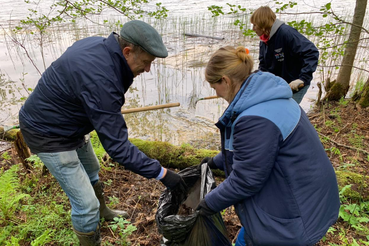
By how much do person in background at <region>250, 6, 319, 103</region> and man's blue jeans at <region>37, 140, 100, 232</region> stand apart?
2593 millimetres

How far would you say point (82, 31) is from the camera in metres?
10.5

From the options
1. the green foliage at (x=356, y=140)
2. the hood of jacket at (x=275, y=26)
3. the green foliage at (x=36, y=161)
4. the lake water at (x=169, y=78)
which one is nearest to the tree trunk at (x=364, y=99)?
the lake water at (x=169, y=78)

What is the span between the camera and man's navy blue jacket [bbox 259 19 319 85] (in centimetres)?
299

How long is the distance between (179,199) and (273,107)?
138cm

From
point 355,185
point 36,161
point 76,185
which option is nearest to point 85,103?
point 76,185

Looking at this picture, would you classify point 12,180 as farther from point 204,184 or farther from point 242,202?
point 242,202

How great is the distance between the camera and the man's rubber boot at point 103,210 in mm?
2516

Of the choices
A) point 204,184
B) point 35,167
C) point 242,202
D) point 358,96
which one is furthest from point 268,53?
point 35,167

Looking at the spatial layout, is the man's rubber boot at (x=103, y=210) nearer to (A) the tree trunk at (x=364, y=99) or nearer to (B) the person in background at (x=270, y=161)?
(B) the person in background at (x=270, y=161)

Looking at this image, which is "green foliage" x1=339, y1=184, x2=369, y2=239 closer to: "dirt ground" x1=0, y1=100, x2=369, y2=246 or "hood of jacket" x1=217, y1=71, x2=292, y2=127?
"dirt ground" x1=0, y1=100, x2=369, y2=246

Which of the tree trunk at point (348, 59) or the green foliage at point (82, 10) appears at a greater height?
the green foliage at point (82, 10)

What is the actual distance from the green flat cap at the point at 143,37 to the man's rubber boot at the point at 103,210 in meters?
1.56

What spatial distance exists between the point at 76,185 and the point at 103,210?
814 mm

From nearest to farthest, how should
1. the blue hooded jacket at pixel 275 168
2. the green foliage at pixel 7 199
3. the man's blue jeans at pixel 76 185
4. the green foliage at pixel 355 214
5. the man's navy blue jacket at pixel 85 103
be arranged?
1. the blue hooded jacket at pixel 275 168
2. the man's navy blue jacket at pixel 85 103
3. the man's blue jeans at pixel 76 185
4. the green foliage at pixel 355 214
5. the green foliage at pixel 7 199
